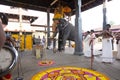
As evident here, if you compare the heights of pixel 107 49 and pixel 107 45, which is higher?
pixel 107 45

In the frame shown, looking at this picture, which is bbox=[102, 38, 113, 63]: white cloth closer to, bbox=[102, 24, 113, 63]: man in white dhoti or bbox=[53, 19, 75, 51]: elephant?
bbox=[102, 24, 113, 63]: man in white dhoti

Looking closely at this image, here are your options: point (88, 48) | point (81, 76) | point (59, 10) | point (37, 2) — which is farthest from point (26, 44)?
point (81, 76)

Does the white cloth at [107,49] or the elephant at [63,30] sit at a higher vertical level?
the elephant at [63,30]

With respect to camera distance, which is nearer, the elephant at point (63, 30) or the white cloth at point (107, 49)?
the white cloth at point (107, 49)

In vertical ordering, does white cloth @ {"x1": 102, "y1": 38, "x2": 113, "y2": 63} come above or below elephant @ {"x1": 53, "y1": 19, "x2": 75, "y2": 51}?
below

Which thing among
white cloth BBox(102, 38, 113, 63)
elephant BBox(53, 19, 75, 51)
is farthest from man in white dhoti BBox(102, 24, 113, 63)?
elephant BBox(53, 19, 75, 51)

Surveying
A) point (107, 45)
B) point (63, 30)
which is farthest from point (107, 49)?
point (63, 30)

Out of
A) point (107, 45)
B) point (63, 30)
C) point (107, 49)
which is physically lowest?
point (107, 49)

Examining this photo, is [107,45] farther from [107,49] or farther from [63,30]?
[63,30]

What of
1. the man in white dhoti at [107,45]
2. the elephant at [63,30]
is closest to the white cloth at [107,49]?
the man in white dhoti at [107,45]

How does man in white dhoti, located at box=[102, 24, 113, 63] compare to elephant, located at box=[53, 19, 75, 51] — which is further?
elephant, located at box=[53, 19, 75, 51]

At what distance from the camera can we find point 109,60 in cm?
584

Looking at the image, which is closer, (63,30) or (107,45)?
(107,45)

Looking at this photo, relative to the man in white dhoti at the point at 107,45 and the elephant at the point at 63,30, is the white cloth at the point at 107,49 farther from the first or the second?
the elephant at the point at 63,30
